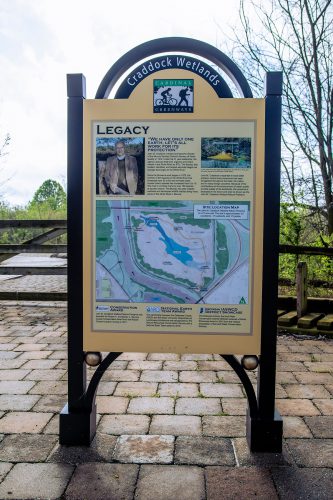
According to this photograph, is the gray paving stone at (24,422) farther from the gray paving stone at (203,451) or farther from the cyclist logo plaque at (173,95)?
the cyclist logo plaque at (173,95)

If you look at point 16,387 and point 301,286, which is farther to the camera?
point 301,286

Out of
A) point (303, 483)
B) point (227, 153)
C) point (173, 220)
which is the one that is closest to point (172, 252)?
point (173, 220)

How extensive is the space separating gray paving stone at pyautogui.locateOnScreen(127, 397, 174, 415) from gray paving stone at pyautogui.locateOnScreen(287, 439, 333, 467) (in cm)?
93

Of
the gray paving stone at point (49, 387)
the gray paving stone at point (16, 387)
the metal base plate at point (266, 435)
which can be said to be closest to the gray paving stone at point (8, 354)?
the gray paving stone at point (16, 387)

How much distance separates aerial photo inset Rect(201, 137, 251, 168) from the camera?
9.00ft

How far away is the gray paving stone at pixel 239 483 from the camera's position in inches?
93.2

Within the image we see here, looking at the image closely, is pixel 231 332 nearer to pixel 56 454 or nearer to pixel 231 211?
pixel 231 211

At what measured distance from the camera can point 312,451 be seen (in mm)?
2830

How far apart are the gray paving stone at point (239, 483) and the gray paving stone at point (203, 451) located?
0.31 ft

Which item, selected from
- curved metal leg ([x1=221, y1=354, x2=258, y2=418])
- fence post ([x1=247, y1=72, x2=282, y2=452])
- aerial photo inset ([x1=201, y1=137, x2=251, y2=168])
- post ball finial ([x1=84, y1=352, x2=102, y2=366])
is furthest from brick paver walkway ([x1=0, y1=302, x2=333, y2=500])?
aerial photo inset ([x1=201, y1=137, x2=251, y2=168])

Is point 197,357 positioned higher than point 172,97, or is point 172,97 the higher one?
point 172,97

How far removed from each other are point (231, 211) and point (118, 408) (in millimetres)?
1731

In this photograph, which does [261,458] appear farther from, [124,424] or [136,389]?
[136,389]

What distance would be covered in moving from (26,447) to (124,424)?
0.67 meters
